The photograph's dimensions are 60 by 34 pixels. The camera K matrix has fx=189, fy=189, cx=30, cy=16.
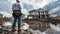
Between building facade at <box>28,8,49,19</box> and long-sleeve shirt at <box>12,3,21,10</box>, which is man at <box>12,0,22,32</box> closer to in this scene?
long-sleeve shirt at <box>12,3,21,10</box>

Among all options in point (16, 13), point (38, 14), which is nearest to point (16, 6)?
point (16, 13)

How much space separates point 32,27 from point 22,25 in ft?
1.11

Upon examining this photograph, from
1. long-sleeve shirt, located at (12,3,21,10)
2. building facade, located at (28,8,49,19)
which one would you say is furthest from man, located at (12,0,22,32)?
building facade, located at (28,8,49,19)

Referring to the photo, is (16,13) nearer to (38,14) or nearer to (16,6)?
(16,6)

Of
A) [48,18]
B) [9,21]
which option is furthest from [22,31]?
[48,18]

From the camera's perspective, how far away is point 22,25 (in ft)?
20.5

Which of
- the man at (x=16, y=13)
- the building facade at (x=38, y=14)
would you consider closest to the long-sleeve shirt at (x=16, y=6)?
the man at (x=16, y=13)

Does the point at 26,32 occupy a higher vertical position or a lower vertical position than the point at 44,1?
lower

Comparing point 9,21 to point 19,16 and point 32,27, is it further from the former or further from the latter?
point 32,27

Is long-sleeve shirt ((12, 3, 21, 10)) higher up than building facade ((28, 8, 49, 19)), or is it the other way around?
long-sleeve shirt ((12, 3, 21, 10))

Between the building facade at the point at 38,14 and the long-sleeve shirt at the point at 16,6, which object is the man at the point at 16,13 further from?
the building facade at the point at 38,14

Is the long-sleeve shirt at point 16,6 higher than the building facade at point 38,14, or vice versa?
the long-sleeve shirt at point 16,6

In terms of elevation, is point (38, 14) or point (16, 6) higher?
point (16, 6)

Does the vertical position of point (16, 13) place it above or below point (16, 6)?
below
